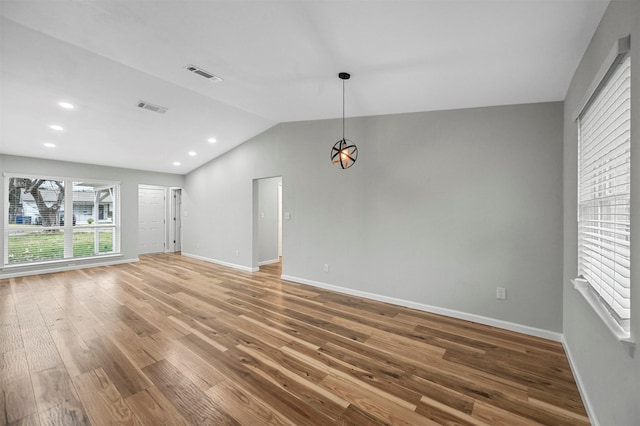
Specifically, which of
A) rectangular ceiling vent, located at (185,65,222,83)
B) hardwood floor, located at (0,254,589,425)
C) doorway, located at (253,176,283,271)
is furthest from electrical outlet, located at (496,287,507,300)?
doorway, located at (253,176,283,271)

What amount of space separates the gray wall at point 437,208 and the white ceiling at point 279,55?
0.35m

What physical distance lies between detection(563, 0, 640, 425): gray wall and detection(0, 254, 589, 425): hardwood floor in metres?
0.32

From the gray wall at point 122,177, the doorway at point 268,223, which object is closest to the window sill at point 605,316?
the doorway at point 268,223

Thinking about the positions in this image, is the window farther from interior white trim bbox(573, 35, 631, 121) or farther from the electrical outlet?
interior white trim bbox(573, 35, 631, 121)

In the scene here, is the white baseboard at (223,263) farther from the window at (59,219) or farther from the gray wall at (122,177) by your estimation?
the window at (59,219)

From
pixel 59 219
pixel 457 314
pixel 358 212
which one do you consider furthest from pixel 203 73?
pixel 59 219

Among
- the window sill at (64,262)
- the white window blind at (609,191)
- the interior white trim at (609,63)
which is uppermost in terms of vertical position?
the interior white trim at (609,63)

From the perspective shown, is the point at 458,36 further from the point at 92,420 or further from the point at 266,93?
the point at 92,420

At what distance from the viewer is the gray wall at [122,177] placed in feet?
18.3

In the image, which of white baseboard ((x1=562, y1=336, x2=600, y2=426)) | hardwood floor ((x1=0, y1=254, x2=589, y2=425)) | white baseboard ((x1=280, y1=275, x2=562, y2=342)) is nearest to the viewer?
white baseboard ((x1=562, y1=336, x2=600, y2=426))

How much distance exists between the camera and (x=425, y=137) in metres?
3.70

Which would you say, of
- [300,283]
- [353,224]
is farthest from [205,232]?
[353,224]

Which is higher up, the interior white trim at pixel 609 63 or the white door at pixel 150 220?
the interior white trim at pixel 609 63

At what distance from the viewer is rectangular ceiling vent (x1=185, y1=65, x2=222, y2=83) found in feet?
9.99
